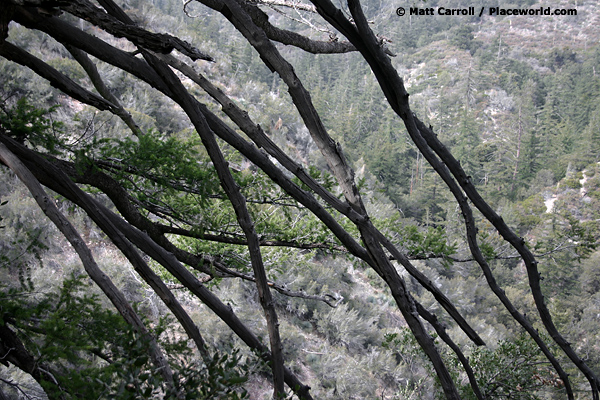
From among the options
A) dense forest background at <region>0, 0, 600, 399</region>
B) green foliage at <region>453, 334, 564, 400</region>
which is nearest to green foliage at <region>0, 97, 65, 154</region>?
dense forest background at <region>0, 0, 600, 399</region>

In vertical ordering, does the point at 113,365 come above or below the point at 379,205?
above

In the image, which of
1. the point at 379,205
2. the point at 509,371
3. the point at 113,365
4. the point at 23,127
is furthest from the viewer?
the point at 379,205

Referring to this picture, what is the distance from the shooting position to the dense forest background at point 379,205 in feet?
10.8

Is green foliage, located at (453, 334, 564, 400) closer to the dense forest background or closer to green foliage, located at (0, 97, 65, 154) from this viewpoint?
the dense forest background

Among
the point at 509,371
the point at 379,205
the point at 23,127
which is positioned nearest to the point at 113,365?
the point at 23,127

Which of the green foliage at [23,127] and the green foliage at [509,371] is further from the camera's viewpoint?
the green foliage at [509,371]

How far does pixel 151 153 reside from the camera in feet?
8.88

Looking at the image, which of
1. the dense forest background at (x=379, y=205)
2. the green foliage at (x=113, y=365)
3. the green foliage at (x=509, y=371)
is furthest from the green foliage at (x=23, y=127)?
the green foliage at (x=509, y=371)

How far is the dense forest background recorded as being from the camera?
10.8 feet

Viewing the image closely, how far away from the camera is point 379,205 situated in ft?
63.9

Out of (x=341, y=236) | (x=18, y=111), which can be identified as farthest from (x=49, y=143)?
(x=341, y=236)

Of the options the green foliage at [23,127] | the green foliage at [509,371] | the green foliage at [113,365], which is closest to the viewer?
the green foliage at [113,365]

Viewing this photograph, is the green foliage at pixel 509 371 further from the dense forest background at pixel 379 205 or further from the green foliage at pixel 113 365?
the green foliage at pixel 113 365

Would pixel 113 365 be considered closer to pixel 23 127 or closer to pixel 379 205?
pixel 23 127
